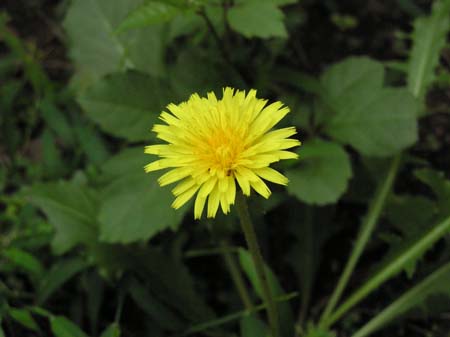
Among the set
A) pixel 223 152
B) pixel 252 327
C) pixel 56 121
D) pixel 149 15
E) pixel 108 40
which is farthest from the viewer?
pixel 56 121

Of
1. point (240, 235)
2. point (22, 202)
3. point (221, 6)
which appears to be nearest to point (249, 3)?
point (221, 6)

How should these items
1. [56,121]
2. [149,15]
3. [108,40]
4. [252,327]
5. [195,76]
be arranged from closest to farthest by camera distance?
[252,327] < [149,15] < [195,76] < [108,40] < [56,121]

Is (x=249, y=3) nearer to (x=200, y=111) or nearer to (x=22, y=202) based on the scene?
(x=200, y=111)

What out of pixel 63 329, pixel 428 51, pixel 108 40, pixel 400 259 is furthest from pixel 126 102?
pixel 428 51

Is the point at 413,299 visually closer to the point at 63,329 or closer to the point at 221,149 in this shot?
the point at 221,149

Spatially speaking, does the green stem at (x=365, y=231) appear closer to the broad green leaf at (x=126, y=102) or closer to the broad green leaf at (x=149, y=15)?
the broad green leaf at (x=126, y=102)

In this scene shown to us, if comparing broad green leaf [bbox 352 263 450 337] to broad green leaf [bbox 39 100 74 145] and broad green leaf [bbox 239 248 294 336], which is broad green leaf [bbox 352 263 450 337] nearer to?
broad green leaf [bbox 239 248 294 336]

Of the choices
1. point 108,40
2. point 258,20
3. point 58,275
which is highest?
point 108,40
